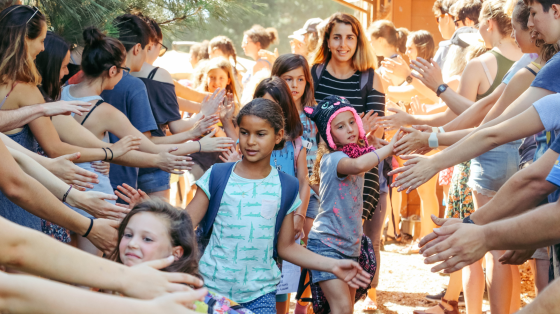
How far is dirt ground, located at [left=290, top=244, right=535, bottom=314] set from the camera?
466 centimetres

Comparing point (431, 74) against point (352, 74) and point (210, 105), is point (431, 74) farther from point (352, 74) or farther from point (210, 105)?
point (210, 105)

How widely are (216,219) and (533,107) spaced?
1643 millimetres

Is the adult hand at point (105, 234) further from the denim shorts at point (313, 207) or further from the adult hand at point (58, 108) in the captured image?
the denim shorts at point (313, 207)

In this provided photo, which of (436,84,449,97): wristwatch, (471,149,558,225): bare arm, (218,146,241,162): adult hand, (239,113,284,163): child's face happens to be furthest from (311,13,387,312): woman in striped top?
(471,149,558,225): bare arm

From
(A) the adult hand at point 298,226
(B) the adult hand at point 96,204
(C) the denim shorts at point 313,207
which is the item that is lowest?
(B) the adult hand at point 96,204

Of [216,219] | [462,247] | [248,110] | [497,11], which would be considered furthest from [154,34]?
[462,247]

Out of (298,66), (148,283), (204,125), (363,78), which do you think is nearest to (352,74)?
A: (363,78)

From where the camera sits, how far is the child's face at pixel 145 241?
2211mm

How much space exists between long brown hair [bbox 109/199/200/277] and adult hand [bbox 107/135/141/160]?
0.85m

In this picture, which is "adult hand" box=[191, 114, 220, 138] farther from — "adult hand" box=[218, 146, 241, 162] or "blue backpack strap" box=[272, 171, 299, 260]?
"blue backpack strap" box=[272, 171, 299, 260]

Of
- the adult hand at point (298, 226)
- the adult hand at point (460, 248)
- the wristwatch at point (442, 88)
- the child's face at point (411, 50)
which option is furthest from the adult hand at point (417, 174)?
the child's face at point (411, 50)

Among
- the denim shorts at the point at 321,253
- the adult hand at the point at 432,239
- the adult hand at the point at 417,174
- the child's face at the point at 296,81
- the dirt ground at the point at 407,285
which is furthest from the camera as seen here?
the dirt ground at the point at 407,285

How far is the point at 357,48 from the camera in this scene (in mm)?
4352

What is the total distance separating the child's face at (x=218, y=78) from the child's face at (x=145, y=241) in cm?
355
